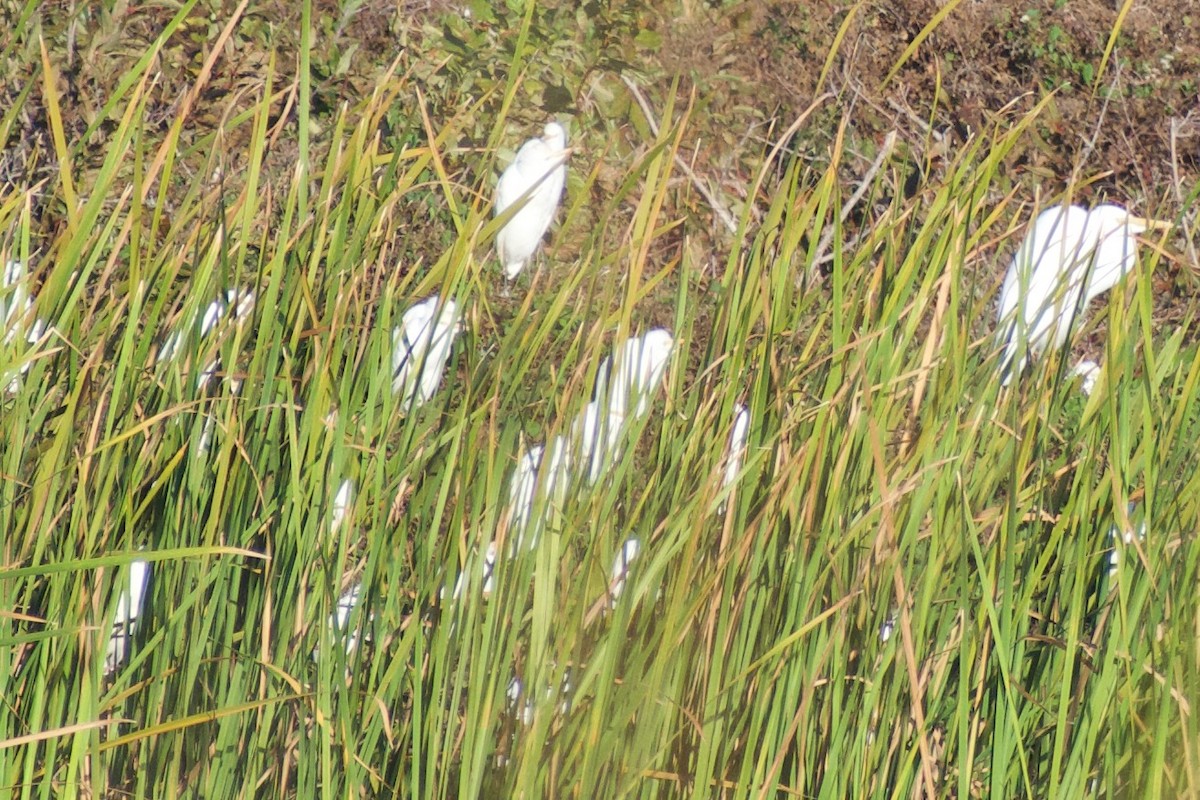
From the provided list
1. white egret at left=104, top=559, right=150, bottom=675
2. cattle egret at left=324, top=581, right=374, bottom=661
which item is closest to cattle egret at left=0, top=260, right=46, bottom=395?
white egret at left=104, top=559, right=150, bottom=675

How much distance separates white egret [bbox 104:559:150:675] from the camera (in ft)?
2.93

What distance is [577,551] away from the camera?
3.19 ft

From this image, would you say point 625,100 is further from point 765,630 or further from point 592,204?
point 765,630

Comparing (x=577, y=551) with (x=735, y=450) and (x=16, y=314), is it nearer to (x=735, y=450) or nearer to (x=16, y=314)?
(x=735, y=450)

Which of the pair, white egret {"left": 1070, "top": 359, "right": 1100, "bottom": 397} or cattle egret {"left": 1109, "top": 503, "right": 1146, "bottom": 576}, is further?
white egret {"left": 1070, "top": 359, "right": 1100, "bottom": 397}

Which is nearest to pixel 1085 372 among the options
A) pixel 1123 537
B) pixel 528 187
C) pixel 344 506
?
pixel 1123 537

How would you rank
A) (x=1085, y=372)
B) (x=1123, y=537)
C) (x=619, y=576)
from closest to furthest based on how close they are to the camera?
(x=1123, y=537), (x=619, y=576), (x=1085, y=372)

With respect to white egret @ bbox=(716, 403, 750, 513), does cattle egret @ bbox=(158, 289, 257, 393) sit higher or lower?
higher

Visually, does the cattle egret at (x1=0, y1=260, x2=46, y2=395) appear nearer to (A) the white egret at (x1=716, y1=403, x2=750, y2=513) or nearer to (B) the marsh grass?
(B) the marsh grass

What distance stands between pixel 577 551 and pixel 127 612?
0.33 metres

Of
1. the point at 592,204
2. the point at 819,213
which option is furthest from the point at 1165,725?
the point at 592,204

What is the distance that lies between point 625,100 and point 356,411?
190cm

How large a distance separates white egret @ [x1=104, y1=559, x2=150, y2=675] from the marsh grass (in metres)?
0.01

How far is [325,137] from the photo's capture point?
99.9 inches
